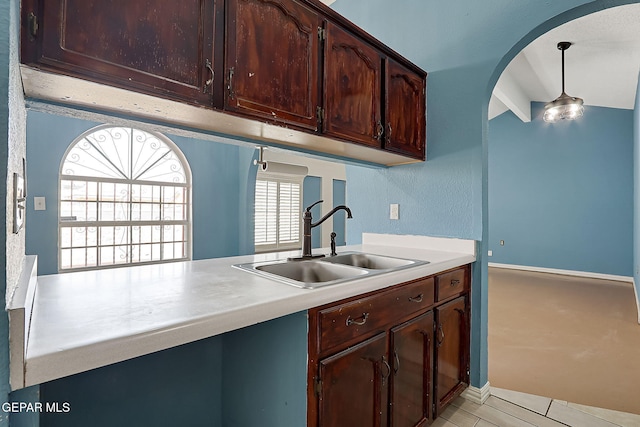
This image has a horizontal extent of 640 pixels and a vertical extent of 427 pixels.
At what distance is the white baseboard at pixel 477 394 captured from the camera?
2.08 m

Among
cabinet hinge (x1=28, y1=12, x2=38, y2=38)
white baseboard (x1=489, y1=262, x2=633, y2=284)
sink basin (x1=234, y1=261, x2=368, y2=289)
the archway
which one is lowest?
white baseboard (x1=489, y1=262, x2=633, y2=284)

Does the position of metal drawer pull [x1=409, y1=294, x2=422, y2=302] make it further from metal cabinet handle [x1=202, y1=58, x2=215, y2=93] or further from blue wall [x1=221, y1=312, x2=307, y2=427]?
metal cabinet handle [x1=202, y1=58, x2=215, y2=93]

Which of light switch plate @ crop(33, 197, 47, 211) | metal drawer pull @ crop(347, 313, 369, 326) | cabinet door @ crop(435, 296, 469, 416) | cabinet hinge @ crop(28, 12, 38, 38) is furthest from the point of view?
light switch plate @ crop(33, 197, 47, 211)

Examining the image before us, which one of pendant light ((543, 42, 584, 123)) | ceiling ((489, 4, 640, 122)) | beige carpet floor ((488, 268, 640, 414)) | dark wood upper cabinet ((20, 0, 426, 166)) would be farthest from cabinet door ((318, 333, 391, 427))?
pendant light ((543, 42, 584, 123))

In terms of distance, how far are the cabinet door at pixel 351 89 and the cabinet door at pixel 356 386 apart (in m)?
1.01

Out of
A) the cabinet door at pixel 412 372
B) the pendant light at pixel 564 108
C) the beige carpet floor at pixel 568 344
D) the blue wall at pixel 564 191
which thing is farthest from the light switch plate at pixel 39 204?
the blue wall at pixel 564 191

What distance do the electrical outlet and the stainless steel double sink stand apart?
620 millimetres

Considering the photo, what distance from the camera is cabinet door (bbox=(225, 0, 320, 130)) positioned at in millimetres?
1250

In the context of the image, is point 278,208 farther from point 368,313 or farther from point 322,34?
point 368,313

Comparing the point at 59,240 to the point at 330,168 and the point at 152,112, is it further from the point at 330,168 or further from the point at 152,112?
the point at 330,168

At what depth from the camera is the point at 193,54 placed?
1.13m

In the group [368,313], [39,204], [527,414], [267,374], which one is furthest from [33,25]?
[39,204]

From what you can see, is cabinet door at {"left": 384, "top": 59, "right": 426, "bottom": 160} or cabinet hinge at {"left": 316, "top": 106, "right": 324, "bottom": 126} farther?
cabinet door at {"left": 384, "top": 59, "right": 426, "bottom": 160}

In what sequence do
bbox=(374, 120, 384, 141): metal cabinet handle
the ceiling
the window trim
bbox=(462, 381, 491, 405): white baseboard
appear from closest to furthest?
bbox=(374, 120, 384, 141): metal cabinet handle < bbox=(462, 381, 491, 405): white baseboard < the ceiling < the window trim
